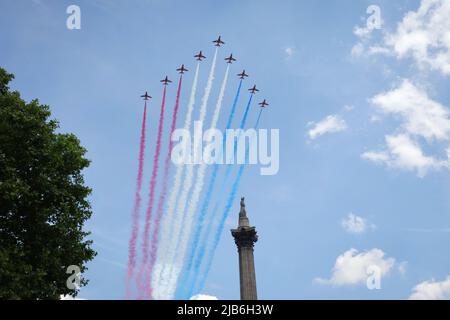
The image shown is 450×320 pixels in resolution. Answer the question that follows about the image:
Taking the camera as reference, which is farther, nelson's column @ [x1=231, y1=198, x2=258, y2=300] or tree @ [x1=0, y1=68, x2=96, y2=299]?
nelson's column @ [x1=231, y1=198, x2=258, y2=300]

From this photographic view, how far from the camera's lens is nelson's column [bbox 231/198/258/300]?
1550 inches

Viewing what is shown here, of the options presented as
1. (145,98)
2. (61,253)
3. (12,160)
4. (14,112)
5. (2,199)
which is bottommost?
(61,253)

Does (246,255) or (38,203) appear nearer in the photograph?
(38,203)

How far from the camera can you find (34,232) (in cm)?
3105

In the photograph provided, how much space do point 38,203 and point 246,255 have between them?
18186mm

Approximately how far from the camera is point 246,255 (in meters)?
41.2

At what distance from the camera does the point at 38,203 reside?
3152 centimetres

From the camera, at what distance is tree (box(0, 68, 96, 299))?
29250 millimetres

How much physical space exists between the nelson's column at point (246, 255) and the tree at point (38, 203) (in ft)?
43.4

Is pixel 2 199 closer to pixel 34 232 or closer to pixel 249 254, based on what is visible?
pixel 34 232

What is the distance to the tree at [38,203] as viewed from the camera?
96.0ft

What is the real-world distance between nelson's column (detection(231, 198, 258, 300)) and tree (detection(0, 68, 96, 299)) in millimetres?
13216
